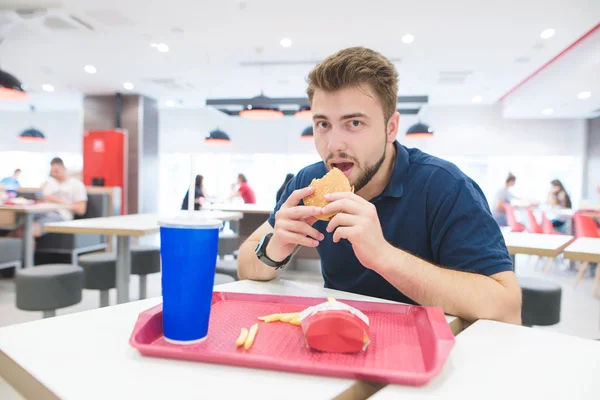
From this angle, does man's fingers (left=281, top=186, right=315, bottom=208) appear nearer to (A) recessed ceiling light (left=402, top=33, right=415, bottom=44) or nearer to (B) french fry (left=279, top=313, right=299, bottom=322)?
(B) french fry (left=279, top=313, right=299, bottom=322)

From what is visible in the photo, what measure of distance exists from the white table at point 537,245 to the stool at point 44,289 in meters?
2.86

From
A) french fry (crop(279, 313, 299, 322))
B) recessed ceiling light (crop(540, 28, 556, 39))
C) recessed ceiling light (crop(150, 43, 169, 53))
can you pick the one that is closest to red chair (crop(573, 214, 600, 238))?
recessed ceiling light (crop(540, 28, 556, 39))

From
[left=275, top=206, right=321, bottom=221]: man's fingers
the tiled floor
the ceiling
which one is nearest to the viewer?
[left=275, top=206, right=321, bottom=221]: man's fingers

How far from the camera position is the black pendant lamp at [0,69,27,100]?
16.5ft

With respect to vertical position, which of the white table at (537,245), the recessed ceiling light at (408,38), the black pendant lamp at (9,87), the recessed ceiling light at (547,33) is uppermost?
the recessed ceiling light at (547,33)

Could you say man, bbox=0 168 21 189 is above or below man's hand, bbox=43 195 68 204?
above

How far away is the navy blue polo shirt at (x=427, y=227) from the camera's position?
3.81 feet

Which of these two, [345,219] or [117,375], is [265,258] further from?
[117,375]

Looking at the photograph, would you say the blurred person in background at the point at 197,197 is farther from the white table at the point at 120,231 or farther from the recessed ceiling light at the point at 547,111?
the recessed ceiling light at the point at 547,111

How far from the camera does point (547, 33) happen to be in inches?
237

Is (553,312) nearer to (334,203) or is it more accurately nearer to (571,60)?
(334,203)

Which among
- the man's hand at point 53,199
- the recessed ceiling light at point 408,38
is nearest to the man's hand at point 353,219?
the man's hand at point 53,199

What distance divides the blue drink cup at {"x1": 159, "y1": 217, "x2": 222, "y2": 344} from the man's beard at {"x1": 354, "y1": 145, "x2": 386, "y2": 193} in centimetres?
72

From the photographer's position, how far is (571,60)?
6902 mm
